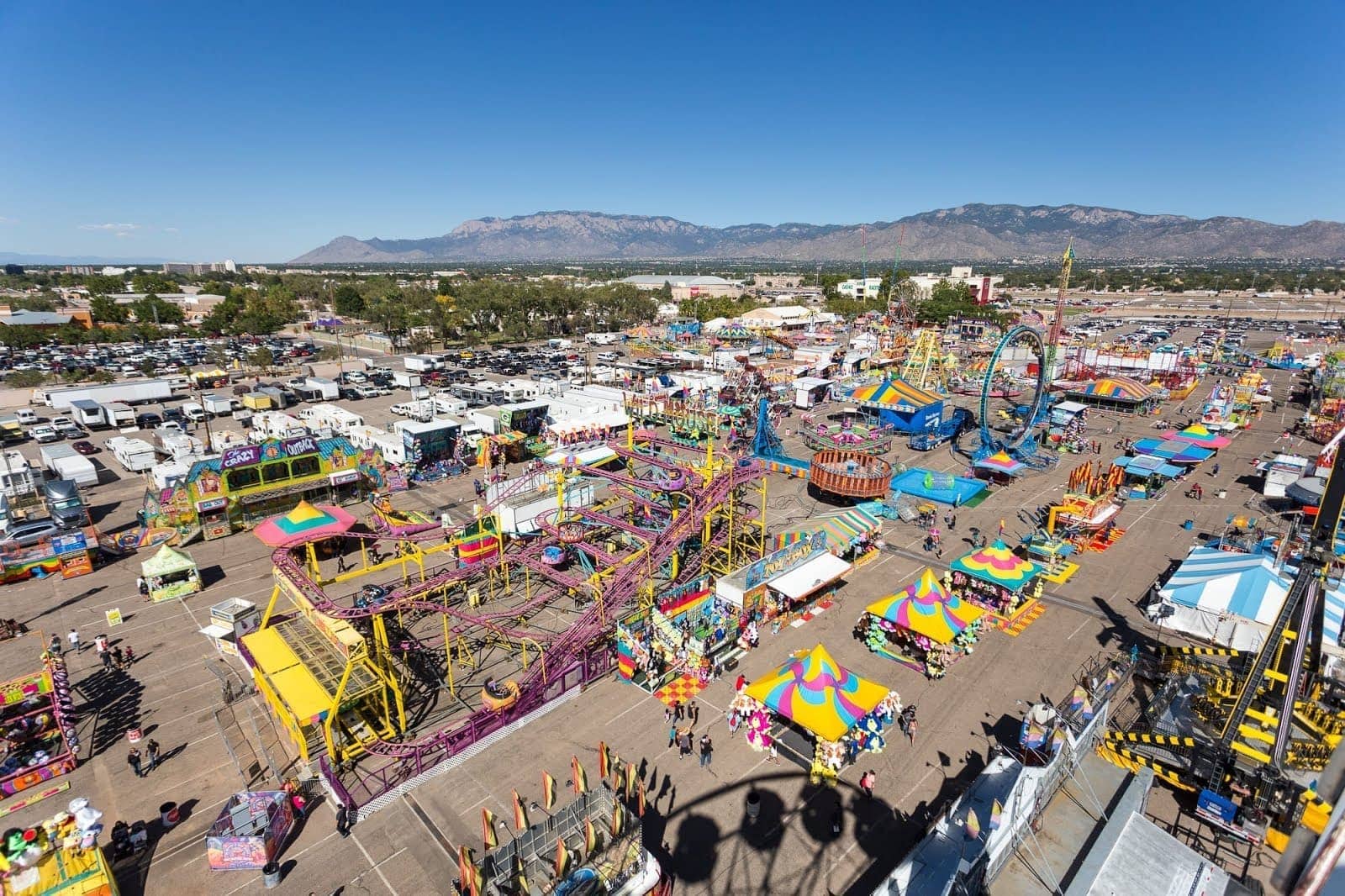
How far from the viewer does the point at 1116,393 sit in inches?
2175

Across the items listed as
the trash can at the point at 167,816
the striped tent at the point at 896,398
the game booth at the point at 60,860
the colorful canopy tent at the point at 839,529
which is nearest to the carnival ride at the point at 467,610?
the colorful canopy tent at the point at 839,529

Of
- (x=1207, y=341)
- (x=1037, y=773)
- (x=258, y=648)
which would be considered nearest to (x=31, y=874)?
(x=258, y=648)

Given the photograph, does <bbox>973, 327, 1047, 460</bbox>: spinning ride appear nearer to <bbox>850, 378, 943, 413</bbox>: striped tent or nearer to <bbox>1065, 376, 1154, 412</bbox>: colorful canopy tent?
<bbox>850, 378, 943, 413</bbox>: striped tent

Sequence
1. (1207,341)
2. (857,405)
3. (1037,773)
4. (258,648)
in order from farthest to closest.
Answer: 1. (1207,341)
2. (857,405)
3. (258,648)
4. (1037,773)

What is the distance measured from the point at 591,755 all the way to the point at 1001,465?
30.0 metres

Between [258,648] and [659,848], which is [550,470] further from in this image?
[659,848]

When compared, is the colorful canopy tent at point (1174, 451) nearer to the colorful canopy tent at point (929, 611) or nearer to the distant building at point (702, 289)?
the colorful canopy tent at point (929, 611)

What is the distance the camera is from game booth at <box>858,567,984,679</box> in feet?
66.2

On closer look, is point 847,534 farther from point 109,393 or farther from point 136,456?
point 109,393

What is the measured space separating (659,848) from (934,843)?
5.77 m

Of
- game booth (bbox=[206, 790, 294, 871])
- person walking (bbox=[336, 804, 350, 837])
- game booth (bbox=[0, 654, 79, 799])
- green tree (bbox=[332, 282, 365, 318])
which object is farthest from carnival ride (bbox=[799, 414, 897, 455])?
green tree (bbox=[332, 282, 365, 318])

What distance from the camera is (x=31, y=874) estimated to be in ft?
39.0

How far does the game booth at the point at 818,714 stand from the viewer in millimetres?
15883

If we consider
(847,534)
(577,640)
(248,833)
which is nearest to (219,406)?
(577,640)
